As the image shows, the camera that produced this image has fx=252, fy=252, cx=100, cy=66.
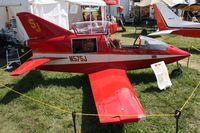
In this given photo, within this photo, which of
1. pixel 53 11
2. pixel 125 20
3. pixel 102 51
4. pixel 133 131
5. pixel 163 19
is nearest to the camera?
pixel 133 131

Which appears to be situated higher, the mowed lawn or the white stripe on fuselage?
the white stripe on fuselage

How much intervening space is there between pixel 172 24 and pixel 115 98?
968 cm

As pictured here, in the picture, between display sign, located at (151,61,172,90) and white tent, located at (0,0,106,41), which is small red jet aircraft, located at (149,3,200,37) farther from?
display sign, located at (151,61,172,90)

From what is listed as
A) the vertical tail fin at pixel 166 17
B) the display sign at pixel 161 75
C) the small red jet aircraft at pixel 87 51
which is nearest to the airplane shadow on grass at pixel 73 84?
the display sign at pixel 161 75

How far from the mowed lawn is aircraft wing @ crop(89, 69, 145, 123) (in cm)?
57

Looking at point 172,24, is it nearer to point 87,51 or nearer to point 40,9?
point 87,51

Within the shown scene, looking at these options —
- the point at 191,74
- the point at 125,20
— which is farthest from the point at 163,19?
the point at 125,20

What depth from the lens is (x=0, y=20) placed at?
15016mm

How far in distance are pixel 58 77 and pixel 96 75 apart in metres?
1.91

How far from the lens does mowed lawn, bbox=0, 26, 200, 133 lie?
19.1ft

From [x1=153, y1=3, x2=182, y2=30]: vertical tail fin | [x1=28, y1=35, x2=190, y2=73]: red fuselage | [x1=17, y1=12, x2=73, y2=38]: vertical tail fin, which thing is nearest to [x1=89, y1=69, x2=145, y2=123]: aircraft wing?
[x1=28, y1=35, x2=190, y2=73]: red fuselage

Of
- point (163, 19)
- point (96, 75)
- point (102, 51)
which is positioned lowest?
point (96, 75)

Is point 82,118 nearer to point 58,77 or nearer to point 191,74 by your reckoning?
point 58,77

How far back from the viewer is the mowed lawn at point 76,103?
584 cm
